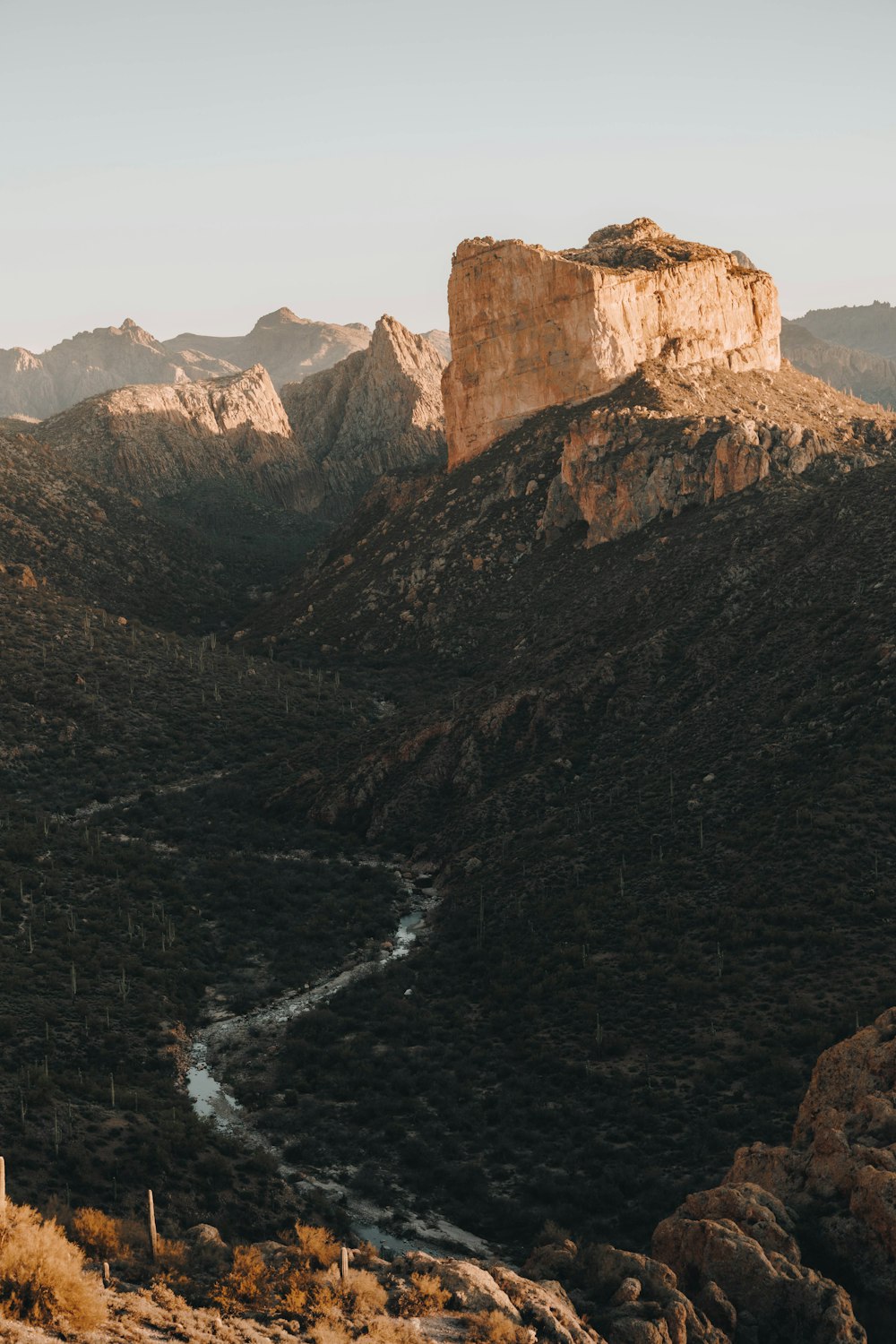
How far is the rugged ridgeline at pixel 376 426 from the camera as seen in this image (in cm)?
18288

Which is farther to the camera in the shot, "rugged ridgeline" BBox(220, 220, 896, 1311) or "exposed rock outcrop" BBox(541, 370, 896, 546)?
A: "exposed rock outcrop" BBox(541, 370, 896, 546)

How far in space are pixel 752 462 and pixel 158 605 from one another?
2098 inches

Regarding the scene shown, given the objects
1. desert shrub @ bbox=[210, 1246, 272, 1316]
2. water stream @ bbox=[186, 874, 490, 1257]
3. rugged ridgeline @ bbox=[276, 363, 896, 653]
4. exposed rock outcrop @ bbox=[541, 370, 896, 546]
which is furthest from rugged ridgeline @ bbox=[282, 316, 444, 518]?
desert shrub @ bbox=[210, 1246, 272, 1316]

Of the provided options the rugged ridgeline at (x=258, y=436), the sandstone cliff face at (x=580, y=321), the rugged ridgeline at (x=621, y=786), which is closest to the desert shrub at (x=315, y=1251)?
the rugged ridgeline at (x=621, y=786)

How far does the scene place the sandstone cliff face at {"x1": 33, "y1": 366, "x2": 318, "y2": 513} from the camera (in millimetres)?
157125

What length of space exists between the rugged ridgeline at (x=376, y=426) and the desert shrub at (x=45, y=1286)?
16004 cm

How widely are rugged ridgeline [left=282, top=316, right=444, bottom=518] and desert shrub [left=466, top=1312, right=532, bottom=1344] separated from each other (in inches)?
6269

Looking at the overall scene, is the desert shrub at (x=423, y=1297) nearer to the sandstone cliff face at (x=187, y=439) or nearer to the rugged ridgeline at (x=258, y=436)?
the sandstone cliff face at (x=187, y=439)

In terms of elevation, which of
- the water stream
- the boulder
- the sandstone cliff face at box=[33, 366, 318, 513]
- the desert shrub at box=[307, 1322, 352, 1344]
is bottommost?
the water stream

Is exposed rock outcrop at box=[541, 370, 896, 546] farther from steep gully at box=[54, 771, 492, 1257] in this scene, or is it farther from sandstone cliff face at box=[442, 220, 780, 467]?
steep gully at box=[54, 771, 492, 1257]

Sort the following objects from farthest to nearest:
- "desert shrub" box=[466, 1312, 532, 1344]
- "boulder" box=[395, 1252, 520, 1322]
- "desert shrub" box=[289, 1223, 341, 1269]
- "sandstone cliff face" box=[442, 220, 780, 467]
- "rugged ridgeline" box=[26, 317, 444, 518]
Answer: "rugged ridgeline" box=[26, 317, 444, 518] → "sandstone cliff face" box=[442, 220, 780, 467] → "desert shrub" box=[289, 1223, 341, 1269] → "boulder" box=[395, 1252, 520, 1322] → "desert shrub" box=[466, 1312, 532, 1344]

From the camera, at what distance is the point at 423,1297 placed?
2233cm

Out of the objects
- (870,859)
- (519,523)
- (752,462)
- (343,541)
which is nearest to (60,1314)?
(870,859)

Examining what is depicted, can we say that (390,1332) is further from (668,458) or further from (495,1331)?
(668,458)
